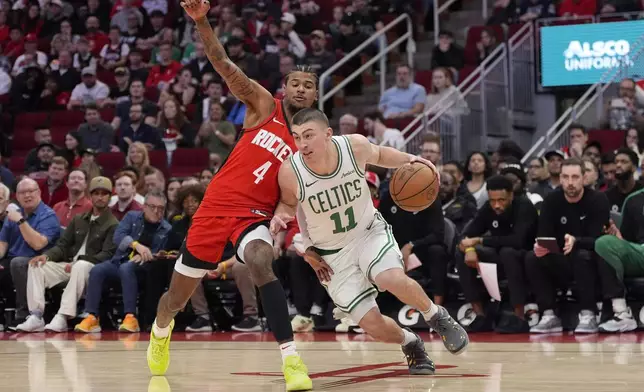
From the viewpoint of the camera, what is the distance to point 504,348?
813cm

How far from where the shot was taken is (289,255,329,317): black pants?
1065cm

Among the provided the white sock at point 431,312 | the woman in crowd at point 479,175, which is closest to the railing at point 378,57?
the woman in crowd at point 479,175

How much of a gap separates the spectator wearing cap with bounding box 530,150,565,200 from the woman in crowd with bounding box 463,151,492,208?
493 millimetres

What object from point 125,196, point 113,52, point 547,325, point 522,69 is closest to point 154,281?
point 125,196

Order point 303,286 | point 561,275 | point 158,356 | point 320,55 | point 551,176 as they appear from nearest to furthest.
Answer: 1. point 158,356
2. point 561,275
3. point 303,286
4. point 551,176
5. point 320,55

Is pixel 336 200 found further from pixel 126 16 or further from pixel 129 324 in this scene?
pixel 126 16

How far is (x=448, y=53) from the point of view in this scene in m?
15.3

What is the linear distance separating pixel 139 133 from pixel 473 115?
4.41 metres

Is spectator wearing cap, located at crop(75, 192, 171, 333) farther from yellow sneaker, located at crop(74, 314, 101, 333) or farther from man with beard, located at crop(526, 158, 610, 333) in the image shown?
man with beard, located at crop(526, 158, 610, 333)

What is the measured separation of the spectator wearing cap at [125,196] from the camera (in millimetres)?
11711

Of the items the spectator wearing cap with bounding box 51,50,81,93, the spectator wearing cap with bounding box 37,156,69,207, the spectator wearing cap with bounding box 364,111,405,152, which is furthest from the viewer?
the spectator wearing cap with bounding box 51,50,81,93

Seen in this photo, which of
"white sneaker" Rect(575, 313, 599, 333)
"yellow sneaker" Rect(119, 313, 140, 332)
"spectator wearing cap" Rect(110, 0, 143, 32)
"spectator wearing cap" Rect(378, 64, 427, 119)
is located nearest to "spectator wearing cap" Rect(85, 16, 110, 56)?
"spectator wearing cap" Rect(110, 0, 143, 32)

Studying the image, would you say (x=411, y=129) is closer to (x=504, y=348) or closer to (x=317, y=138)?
(x=504, y=348)

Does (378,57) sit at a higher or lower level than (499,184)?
higher
